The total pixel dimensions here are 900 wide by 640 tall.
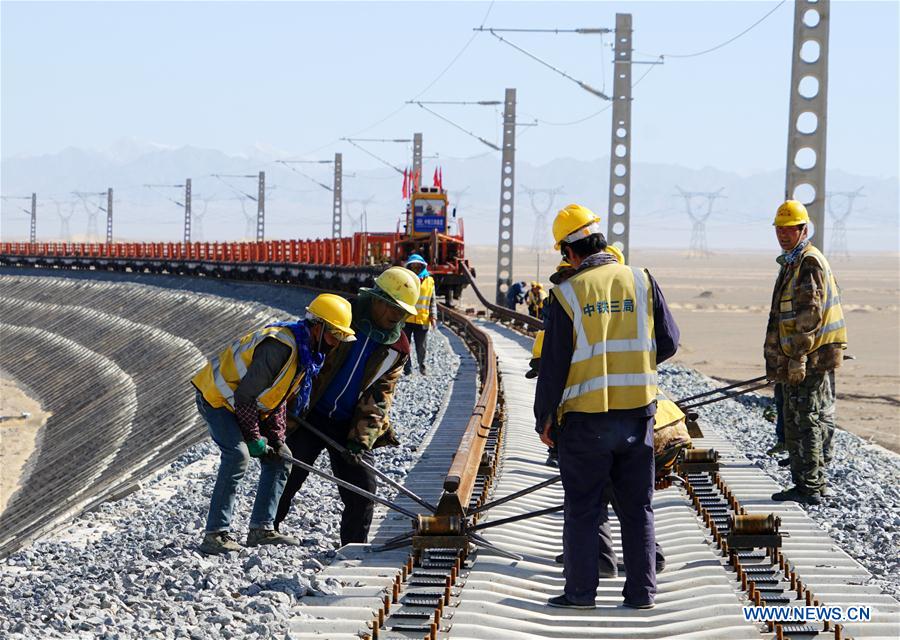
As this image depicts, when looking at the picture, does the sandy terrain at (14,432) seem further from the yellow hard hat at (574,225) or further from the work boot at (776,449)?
the yellow hard hat at (574,225)

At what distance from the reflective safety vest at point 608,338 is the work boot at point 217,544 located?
8.68ft

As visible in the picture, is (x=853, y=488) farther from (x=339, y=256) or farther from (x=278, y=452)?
(x=339, y=256)

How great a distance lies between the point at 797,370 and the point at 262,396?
379 cm

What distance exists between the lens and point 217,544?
749 cm

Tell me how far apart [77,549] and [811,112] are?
10184 millimetres

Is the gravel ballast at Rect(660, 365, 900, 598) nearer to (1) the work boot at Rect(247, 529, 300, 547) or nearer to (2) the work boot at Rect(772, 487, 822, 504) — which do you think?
(2) the work boot at Rect(772, 487, 822, 504)

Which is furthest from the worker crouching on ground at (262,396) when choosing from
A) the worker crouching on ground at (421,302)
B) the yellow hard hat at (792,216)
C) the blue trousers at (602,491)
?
the worker crouching on ground at (421,302)

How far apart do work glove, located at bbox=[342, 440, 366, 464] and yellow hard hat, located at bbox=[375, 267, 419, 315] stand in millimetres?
886

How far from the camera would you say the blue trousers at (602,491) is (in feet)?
19.1

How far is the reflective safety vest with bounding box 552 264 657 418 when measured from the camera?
576 cm

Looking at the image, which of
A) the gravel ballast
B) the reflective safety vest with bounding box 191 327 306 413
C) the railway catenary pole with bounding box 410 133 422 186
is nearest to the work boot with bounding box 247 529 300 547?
the reflective safety vest with bounding box 191 327 306 413

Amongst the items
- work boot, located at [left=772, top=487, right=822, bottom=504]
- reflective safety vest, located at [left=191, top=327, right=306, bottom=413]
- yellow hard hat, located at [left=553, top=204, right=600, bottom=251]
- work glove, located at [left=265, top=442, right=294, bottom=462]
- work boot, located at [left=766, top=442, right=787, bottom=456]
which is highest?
yellow hard hat, located at [left=553, top=204, right=600, bottom=251]

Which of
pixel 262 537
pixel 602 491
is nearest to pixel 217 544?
pixel 262 537

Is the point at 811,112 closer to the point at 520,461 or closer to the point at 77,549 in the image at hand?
the point at 520,461
